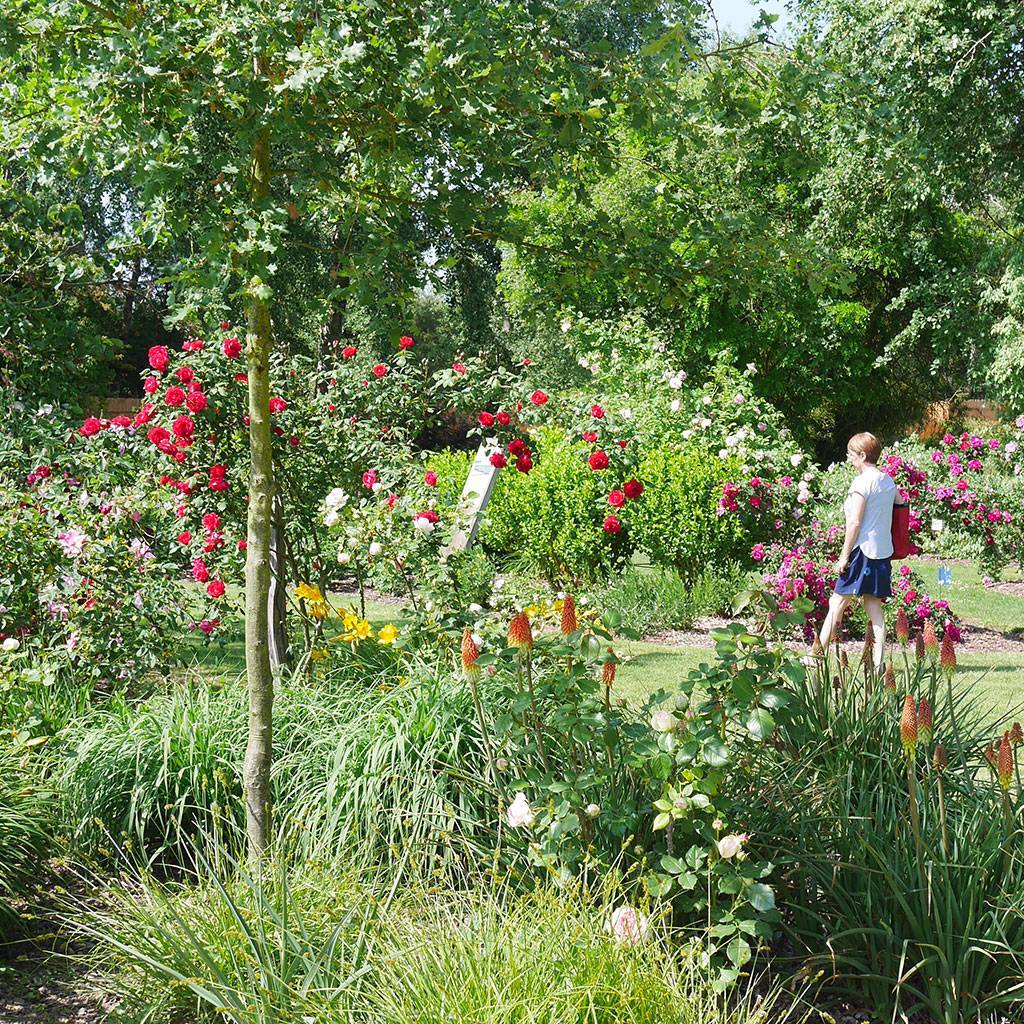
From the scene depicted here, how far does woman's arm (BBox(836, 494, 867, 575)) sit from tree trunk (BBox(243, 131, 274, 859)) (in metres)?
4.42

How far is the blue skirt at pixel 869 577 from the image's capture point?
6781mm

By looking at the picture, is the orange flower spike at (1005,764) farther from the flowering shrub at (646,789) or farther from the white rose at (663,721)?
the white rose at (663,721)

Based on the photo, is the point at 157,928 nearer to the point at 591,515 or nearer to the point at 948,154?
the point at 591,515

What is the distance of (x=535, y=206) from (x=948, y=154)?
842 cm

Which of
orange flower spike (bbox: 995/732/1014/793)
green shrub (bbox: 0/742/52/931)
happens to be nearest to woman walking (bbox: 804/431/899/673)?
orange flower spike (bbox: 995/732/1014/793)

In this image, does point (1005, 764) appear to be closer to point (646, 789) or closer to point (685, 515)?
point (646, 789)

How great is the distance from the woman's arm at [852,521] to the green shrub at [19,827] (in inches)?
190

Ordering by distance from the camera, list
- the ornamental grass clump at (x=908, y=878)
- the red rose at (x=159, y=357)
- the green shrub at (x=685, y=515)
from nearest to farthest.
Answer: the ornamental grass clump at (x=908, y=878)
the red rose at (x=159, y=357)
the green shrub at (x=685, y=515)

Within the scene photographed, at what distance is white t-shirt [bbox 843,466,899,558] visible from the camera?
6719 mm

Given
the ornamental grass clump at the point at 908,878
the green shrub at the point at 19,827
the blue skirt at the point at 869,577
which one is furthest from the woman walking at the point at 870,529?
the green shrub at the point at 19,827

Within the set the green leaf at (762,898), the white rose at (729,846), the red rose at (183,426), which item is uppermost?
the red rose at (183,426)

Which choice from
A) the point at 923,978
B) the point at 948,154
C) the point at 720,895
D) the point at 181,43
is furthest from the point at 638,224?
the point at 948,154

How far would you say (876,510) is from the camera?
6719 mm

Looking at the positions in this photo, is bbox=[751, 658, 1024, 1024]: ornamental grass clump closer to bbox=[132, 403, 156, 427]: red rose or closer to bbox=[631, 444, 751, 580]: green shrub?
bbox=[132, 403, 156, 427]: red rose
